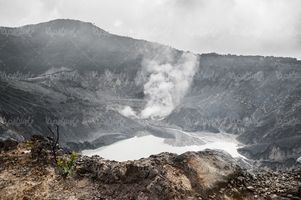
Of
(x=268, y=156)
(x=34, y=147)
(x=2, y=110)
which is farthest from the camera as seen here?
(x=268, y=156)

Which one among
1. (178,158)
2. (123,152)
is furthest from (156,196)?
(123,152)

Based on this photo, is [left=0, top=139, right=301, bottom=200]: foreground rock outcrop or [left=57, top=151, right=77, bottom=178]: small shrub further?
[left=57, top=151, right=77, bottom=178]: small shrub

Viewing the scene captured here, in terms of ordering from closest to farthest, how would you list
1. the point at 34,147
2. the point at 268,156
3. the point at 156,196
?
1. the point at 156,196
2. the point at 34,147
3. the point at 268,156

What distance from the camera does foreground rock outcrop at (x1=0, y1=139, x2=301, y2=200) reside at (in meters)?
15.8

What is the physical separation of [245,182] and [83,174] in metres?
6.10

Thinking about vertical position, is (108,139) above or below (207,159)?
below

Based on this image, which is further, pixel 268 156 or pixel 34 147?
pixel 268 156

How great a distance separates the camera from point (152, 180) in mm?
15812

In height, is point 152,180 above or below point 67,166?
above

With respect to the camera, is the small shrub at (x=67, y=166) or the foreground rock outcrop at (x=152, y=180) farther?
the small shrub at (x=67, y=166)

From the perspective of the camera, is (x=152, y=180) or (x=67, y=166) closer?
(x=152, y=180)

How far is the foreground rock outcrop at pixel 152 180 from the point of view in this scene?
15.8 meters

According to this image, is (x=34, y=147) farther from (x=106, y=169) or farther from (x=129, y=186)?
(x=129, y=186)

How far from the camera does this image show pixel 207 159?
17578 mm
